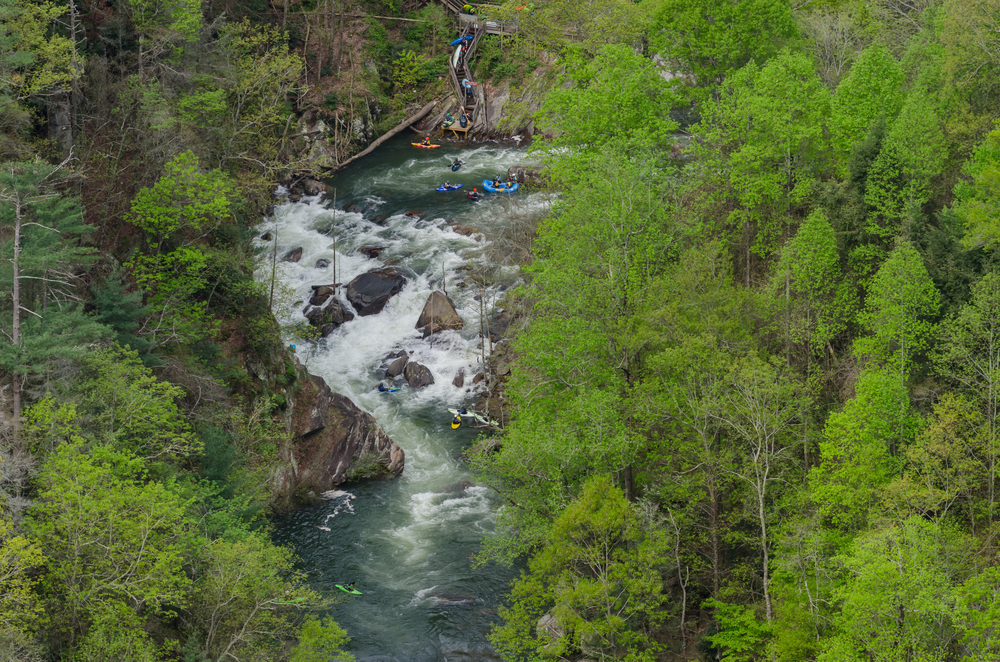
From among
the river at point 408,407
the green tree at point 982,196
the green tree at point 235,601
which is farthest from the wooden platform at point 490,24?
the green tree at point 235,601

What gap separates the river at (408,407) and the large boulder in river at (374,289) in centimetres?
59

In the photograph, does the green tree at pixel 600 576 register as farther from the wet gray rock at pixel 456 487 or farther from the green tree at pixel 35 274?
the green tree at pixel 35 274

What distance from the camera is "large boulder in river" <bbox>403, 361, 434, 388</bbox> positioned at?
47562mm

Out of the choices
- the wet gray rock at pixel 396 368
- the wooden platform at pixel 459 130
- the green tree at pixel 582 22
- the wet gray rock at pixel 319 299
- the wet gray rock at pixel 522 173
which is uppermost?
the green tree at pixel 582 22

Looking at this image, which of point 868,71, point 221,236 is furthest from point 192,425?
point 868,71

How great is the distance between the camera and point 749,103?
34594mm

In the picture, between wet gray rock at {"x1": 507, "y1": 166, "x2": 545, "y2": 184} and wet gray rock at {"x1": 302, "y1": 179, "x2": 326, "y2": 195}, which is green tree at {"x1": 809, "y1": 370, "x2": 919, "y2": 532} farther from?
wet gray rock at {"x1": 302, "y1": 179, "x2": 326, "y2": 195}

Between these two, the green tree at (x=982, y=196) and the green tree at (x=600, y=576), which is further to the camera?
the green tree at (x=982, y=196)

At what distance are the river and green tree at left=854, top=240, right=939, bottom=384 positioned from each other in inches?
691

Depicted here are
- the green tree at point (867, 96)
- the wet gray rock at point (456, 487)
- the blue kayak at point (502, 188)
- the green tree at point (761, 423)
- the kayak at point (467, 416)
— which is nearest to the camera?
the green tree at point (761, 423)

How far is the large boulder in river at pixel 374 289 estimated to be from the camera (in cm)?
5238

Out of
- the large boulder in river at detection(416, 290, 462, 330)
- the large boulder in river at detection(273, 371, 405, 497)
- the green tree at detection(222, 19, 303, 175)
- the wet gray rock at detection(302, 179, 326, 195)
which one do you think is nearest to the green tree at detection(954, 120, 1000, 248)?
the large boulder in river at detection(273, 371, 405, 497)

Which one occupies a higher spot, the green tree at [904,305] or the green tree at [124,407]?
the green tree at [904,305]

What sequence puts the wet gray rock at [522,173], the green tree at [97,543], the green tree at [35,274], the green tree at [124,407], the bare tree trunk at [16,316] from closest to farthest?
the green tree at [97,543]
the bare tree trunk at [16,316]
the green tree at [35,274]
the green tree at [124,407]
the wet gray rock at [522,173]
